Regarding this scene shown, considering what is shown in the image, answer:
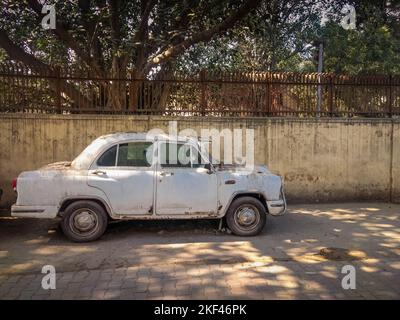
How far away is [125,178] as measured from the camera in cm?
716

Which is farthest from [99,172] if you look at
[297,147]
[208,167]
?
[297,147]

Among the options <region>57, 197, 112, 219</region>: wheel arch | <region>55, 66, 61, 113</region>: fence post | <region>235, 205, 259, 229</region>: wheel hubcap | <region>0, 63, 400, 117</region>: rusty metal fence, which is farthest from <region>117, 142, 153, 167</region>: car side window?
<region>55, 66, 61, 113</region>: fence post

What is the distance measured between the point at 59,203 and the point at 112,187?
2.69 feet

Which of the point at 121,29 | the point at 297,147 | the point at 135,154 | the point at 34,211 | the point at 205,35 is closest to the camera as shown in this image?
the point at 34,211

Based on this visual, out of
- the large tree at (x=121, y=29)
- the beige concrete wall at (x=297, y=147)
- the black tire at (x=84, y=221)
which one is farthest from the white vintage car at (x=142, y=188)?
the large tree at (x=121, y=29)

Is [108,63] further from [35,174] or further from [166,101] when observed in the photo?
[35,174]

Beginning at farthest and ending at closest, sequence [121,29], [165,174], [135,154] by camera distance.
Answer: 1. [121,29]
2. [135,154]
3. [165,174]

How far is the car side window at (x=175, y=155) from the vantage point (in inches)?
290

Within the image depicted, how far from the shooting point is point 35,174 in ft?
23.1

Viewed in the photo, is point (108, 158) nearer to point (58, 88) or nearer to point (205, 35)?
point (58, 88)

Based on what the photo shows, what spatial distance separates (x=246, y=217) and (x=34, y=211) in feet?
10.8

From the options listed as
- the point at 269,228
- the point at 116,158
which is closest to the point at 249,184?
the point at 269,228

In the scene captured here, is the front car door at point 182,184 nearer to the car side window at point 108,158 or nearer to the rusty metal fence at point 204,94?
the car side window at point 108,158

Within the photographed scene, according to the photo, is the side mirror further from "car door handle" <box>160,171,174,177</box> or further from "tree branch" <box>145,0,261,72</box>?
"tree branch" <box>145,0,261,72</box>
